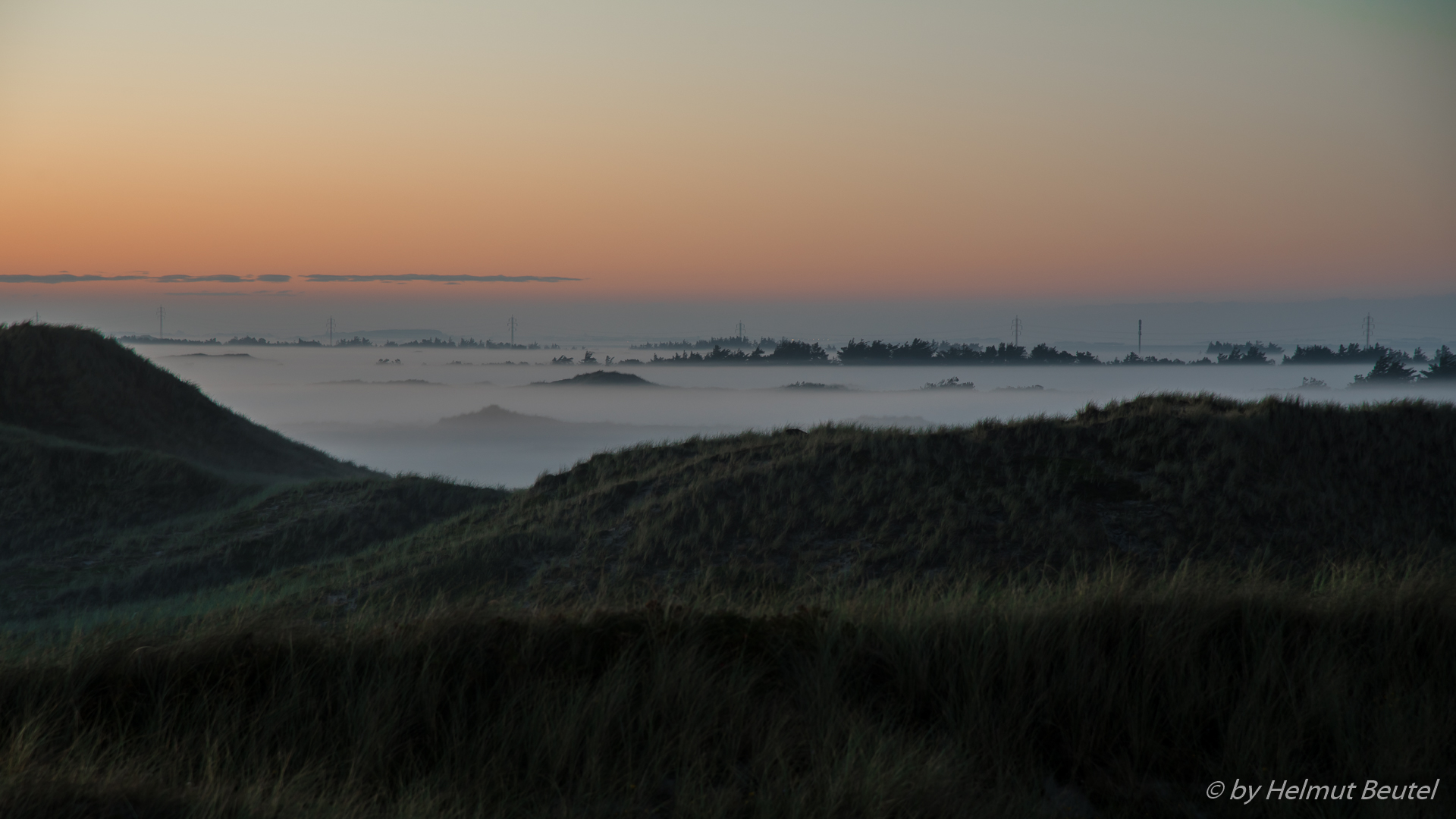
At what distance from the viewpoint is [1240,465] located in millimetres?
13758

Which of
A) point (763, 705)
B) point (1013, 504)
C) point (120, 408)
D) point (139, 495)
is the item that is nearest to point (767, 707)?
point (763, 705)

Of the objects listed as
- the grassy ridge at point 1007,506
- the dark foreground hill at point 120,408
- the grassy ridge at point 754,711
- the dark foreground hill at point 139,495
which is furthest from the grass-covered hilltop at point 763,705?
the dark foreground hill at point 120,408

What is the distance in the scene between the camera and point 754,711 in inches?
180

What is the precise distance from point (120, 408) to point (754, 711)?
1313 inches

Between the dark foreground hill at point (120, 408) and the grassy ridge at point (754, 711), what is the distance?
92.2 feet

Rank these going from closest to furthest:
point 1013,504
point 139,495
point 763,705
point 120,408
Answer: point 763,705 < point 1013,504 < point 139,495 < point 120,408

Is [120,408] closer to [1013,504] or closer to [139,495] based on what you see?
[139,495]

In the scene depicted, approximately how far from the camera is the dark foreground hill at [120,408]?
2888cm

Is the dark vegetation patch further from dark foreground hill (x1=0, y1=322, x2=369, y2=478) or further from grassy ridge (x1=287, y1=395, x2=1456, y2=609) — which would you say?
dark foreground hill (x1=0, y1=322, x2=369, y2=478)

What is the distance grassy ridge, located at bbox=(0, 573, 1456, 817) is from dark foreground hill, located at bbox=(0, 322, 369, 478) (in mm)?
28115

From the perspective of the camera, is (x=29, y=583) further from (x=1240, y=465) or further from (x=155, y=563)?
(x=1240, y=465)

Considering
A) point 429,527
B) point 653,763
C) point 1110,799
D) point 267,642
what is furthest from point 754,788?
point 429,527

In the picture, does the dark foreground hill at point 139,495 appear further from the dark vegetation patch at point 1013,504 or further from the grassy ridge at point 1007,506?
the dark vegetation patch at point 1013,504

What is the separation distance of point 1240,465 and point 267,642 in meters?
13.9
